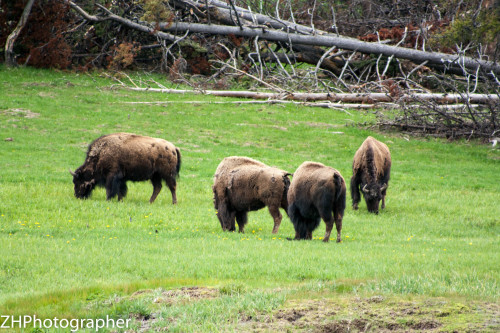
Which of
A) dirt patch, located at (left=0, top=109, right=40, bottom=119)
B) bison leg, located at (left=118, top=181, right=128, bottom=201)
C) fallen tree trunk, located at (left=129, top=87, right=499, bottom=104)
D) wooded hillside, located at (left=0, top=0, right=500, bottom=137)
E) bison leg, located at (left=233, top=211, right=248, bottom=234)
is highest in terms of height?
wooded hillside, located at (left=0, top=0, right=500, bottom=137)

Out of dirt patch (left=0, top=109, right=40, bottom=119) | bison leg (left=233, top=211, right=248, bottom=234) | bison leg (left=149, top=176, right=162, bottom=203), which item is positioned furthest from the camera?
dirt patch (left=0, top=109, right=40, bottom=119)

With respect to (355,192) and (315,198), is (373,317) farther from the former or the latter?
(355,192)

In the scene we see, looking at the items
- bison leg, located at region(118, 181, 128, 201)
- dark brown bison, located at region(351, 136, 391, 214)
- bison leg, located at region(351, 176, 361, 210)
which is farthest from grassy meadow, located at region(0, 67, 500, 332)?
bison leg, located at region(118, 181, 128, 201)

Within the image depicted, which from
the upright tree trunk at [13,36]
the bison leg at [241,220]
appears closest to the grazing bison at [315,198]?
the bison leg at [241,220]

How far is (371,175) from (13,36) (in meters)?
24.0

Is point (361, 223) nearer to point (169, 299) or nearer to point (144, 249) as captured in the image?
point (144, 249)

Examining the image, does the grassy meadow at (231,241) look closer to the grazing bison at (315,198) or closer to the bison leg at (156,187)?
the bison leg at (156,187)

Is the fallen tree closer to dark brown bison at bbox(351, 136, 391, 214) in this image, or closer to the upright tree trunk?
the upright tree trunk

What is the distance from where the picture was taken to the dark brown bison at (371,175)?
51.2ft

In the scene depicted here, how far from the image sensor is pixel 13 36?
32.3 m

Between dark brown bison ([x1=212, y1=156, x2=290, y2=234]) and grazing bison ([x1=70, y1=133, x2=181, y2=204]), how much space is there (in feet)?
11.2

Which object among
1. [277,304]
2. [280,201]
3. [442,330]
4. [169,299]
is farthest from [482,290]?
[280,201]

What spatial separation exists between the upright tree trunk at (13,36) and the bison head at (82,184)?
63.0ft

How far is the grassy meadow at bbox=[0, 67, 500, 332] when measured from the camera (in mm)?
6742
